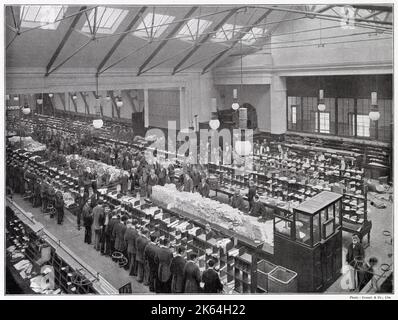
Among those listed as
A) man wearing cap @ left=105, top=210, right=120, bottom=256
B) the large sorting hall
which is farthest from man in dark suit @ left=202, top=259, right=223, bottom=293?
man wearing cap @ left=105, top=210, right=120, bottom=256

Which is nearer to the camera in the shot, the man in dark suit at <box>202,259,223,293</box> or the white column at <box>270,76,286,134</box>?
the man in dark suit at <box>202,259,223,293</box>

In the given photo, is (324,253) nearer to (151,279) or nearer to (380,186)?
(151,279)

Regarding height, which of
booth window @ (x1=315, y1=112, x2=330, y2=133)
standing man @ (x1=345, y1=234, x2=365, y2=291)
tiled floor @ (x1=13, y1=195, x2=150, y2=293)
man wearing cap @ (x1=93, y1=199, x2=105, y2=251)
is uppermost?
booth window @ (x1=315, y1=112, x2=330, y2=133)

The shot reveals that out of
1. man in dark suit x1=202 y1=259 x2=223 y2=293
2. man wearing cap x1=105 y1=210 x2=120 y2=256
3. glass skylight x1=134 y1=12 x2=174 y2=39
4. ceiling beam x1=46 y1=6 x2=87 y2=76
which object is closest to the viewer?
man in dark suit x1=202 y1=259 x2=223 y2=293

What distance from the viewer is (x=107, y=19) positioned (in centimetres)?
1278

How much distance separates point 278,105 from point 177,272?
44.6 feet

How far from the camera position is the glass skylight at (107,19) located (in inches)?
481

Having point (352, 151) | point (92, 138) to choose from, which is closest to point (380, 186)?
point (352, 151)

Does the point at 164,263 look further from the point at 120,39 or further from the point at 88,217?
the point at 120,39

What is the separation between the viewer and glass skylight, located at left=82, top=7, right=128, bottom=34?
1221cm

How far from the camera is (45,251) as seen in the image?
784 cm

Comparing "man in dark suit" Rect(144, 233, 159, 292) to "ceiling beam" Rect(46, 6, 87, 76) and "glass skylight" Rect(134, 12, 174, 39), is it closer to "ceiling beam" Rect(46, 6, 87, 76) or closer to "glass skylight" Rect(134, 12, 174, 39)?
"ceiling beam" Rect(46, 6, 87, 76)

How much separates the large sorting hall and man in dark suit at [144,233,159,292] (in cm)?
5

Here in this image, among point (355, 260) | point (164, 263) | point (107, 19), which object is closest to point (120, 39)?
point (107, 19)
